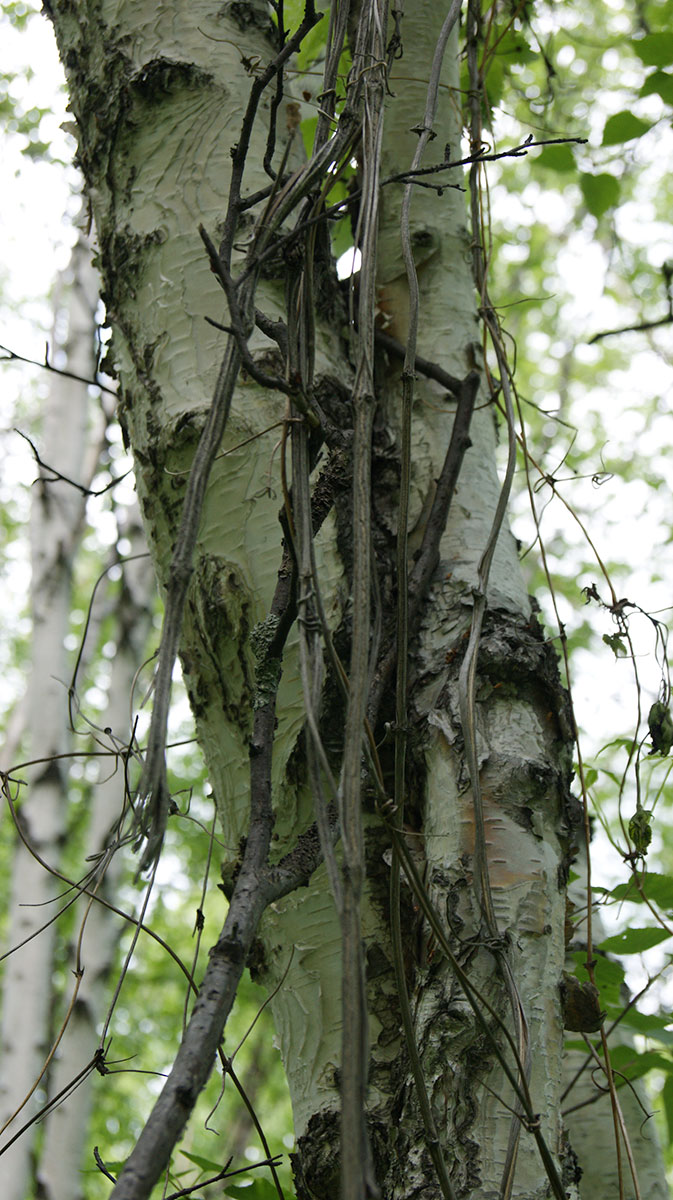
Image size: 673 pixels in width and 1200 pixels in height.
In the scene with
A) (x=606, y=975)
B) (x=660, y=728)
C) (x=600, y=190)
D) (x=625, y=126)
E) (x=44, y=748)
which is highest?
(x=600, y=190)

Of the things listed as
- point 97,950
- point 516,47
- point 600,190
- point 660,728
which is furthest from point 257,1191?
point 97,950

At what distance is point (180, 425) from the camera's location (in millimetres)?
1146

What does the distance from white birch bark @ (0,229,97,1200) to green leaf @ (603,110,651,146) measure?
2026mm

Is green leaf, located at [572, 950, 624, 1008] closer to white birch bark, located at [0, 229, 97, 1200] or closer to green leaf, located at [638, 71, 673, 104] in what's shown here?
green leaf, located at [638, 71, 673, 104]

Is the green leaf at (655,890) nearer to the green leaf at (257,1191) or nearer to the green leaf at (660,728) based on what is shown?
the green leaf at (660,728)

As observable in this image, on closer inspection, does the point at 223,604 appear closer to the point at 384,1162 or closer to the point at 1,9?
the point at 384,1162

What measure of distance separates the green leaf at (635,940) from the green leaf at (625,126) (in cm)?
148

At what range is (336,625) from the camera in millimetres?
1077

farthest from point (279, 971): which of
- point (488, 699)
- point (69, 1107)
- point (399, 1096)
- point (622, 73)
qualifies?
point (622, 73)

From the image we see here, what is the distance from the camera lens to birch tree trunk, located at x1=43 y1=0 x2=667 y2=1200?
808mm

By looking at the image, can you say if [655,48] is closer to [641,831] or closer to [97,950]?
[641,831]

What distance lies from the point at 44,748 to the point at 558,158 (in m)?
2.82

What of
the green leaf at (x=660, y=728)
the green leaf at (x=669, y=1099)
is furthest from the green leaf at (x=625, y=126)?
the green leaf at (x=669, y=1099)

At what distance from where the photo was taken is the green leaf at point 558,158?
178 centimetres
